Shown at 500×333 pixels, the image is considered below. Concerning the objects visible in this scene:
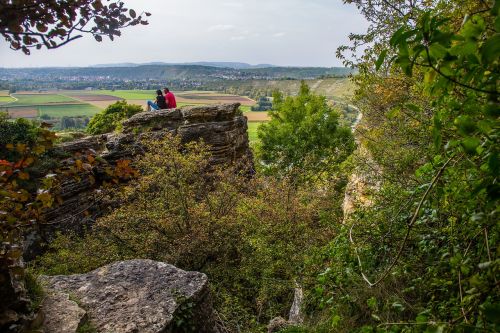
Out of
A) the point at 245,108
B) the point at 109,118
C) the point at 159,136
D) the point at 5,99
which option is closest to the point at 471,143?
the point at 159,136

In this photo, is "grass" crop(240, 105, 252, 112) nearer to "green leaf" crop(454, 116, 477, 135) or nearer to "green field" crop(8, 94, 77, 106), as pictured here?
"green field" crop(8, 94, 77, 106)

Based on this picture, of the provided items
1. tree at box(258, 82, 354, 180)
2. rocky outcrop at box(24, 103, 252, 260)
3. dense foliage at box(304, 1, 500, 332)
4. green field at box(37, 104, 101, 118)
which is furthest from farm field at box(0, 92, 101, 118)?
dense foliage at box(304, 1, 500, 332)

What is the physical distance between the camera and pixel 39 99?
1945 inches

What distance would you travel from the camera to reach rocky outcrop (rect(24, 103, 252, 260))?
15.0 metres

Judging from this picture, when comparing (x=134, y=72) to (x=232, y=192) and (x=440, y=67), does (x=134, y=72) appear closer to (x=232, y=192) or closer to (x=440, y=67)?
(x=232, y=192)

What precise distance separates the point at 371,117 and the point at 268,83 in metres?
94.2

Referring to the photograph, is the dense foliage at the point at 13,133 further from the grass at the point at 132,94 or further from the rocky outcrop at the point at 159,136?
the grass at the point at 132,94

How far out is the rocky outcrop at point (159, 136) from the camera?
15016 mm

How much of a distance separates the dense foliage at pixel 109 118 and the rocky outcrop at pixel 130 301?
1434 centimetres


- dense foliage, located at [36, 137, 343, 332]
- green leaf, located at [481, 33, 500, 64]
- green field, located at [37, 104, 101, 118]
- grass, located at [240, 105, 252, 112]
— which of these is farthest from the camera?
grass, located at [240, 105, 252, 112]

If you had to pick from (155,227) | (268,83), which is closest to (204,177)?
(155,227)

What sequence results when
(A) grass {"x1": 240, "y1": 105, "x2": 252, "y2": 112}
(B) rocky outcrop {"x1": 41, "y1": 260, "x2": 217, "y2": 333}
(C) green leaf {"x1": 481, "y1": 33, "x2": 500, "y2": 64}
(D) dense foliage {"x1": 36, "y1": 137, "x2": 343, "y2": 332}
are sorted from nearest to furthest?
1. (C) green leaf {"x1": 481, "y1": 33, "x2": 500, "y2": 64}
2. (B) rocky outcrop {"x1": 41, "y1": 260, "x2": 217, "y2": 333}
3. (D) dense foliage {"x1": 36, "y1": 137, "x2": 343, "y2": 332}
4. (A) grass {"x1": 240, "y1": 105, "x2": 252, "y2": 112}

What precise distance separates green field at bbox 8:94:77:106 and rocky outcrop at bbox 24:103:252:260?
29774 millimetres

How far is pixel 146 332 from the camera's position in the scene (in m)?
5.07
